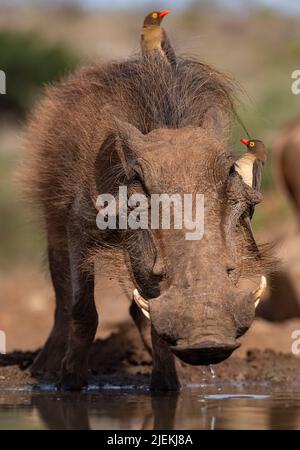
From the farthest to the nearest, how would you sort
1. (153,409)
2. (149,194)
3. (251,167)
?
1. (251,167)
2. (153,409)
3. (149,194)

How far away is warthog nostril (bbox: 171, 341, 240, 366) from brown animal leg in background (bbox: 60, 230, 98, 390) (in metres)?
1.73

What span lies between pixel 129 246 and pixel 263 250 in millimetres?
707

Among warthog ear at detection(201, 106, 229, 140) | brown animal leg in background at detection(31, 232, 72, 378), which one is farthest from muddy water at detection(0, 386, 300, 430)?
warthog ear at detection(201, 106, 229, 140)

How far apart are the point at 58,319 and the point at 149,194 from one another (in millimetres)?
2540

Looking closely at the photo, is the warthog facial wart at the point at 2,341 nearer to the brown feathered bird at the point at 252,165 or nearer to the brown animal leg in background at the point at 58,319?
the brown animal leg in background at the point at 58,319

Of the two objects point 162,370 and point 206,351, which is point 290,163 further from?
point 206,351

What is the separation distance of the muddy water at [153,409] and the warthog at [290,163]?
8085 millimetres

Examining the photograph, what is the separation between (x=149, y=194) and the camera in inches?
221

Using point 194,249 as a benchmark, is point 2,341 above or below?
below

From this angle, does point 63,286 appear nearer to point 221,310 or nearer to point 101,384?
point 101,384

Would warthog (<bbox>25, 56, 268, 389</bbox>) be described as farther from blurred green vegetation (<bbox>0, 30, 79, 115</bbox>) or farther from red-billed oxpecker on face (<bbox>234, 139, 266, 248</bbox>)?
blurred green vegetation (<bbox>0, 30, 79, 115</bbox>)

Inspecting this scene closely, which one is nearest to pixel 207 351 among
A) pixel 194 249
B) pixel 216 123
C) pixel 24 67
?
pixel 194 249

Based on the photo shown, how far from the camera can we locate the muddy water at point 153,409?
520 cm

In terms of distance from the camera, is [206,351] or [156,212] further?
[156,212]
